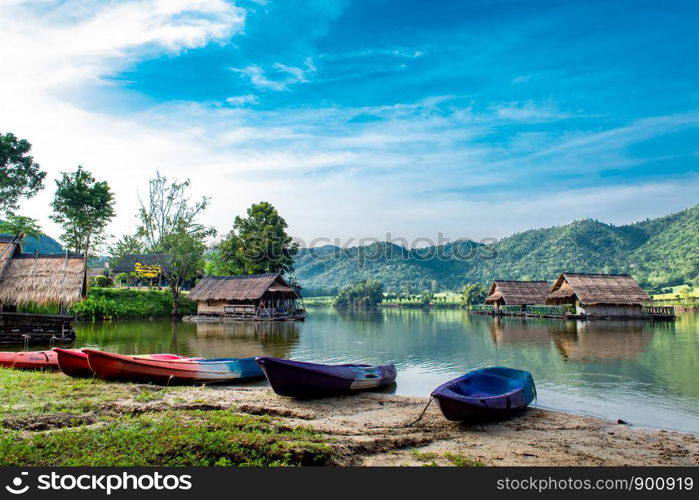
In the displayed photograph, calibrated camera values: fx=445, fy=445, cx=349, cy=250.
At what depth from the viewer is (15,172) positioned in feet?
106

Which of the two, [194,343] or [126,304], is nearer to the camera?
[194,343]

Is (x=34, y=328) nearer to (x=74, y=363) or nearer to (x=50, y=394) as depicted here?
(x=74, y=363)

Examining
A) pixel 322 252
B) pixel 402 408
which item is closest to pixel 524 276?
pixel 322 252

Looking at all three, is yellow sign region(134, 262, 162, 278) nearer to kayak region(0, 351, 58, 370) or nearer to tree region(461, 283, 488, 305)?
kayak region(0, 351, 58, 370)

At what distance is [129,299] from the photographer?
3422 centimetres

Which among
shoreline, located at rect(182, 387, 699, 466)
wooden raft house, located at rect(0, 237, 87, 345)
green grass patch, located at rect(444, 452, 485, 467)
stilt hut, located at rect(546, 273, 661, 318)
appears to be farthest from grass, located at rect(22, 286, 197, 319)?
stilt hut, located at rect(546, 273, 661, 318)

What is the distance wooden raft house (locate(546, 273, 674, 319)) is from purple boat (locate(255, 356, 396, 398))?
102ft

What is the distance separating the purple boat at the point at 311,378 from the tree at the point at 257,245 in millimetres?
33202

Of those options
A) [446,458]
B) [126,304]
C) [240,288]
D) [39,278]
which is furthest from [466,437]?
[126,304]

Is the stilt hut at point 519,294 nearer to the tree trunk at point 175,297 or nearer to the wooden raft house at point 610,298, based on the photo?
the wooden raft house at point 610,298

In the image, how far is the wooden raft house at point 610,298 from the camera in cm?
3489

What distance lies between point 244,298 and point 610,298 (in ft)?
94.3

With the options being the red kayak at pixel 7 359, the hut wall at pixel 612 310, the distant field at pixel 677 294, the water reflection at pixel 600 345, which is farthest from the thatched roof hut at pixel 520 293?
the red kayak at pixel 7 359

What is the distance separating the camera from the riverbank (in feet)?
15.9
